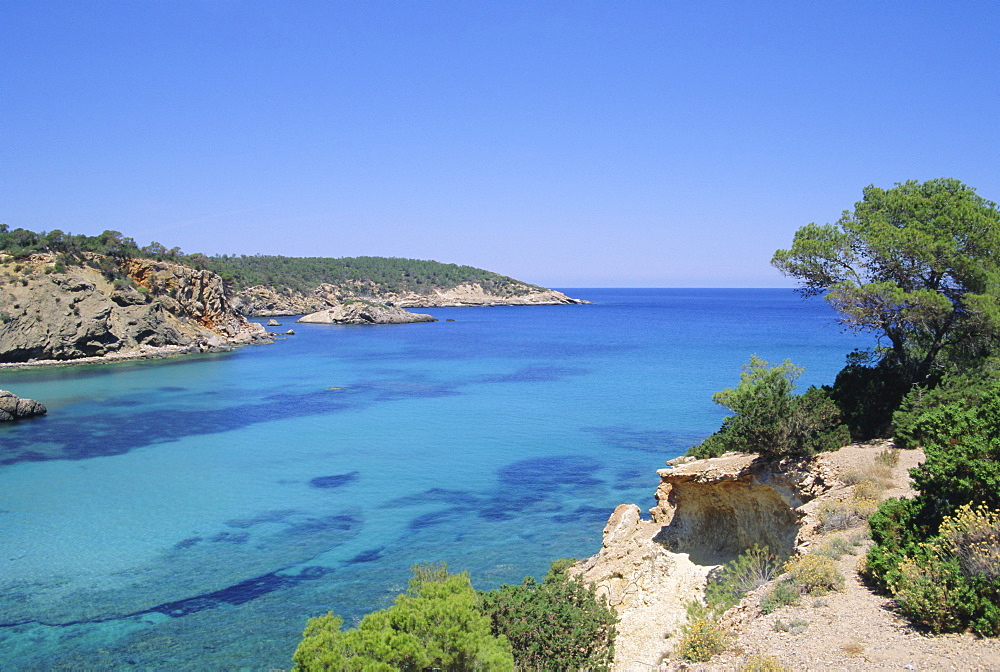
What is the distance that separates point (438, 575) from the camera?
12.4 m

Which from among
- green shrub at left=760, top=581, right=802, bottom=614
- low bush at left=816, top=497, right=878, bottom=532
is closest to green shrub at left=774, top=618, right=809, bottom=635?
green shrub at left=760, top=581, right=802, bottom=614

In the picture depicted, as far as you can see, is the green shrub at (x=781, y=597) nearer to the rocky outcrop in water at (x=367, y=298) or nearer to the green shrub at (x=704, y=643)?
the green shrub at (x=704, y=643)

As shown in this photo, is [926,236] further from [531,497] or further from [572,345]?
[572,345]

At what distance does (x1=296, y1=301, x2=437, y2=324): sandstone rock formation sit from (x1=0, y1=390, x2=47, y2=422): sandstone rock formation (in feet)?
236

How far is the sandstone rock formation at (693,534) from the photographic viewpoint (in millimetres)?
12875

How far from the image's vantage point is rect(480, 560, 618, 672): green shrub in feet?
31.4

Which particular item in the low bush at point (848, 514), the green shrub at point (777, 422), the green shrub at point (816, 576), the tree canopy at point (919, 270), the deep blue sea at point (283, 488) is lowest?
the deep blue sea at point (283, 488)

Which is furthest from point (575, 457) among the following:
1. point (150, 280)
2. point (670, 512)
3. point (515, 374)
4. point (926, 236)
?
point (150, 280)

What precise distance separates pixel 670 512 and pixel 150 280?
225 feet

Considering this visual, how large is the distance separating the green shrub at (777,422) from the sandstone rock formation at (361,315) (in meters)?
95.2

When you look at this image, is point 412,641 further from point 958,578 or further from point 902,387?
point 902,387

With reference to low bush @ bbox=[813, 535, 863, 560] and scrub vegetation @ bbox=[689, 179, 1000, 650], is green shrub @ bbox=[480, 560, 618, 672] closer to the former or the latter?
scrub vegetation @ bbox=[689, 179, 1000, 650]

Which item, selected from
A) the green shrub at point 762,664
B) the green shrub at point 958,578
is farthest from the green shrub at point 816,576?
the green shrub at point 762,664

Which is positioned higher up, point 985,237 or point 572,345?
point 985,237
